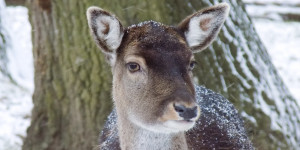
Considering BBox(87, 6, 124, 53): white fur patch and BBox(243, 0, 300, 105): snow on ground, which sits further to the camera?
BBox(243, 0, 300, 105): snow on ground

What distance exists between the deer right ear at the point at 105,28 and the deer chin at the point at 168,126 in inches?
24.4

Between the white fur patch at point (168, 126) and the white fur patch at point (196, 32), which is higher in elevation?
the white fur patch at point (196, 32)

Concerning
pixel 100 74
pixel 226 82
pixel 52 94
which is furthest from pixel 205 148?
pixel 52 94

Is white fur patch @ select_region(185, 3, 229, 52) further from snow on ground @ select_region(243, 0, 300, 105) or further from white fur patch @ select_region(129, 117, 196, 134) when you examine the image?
snow on ground @ select_region(243, 0, 300, 105)

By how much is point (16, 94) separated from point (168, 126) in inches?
240

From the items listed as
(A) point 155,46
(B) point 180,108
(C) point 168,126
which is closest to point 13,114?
(A) point 155,46

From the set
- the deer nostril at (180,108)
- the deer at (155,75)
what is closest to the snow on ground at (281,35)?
the deer at (155,75)

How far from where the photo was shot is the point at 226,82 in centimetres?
655

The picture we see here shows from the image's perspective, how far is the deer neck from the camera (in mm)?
4531

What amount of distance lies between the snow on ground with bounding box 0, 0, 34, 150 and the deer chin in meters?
3.98

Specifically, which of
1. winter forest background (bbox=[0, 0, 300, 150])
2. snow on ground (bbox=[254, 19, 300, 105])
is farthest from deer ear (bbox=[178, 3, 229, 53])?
snow on ground (bbox=[254, 19, 300, 105])

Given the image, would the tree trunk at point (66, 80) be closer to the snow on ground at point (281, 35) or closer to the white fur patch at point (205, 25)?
the white fur patch at point (205, 25)

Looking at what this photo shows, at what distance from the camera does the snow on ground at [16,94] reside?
841cm

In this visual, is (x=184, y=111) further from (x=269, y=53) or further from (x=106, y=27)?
(x=269, y=53)
